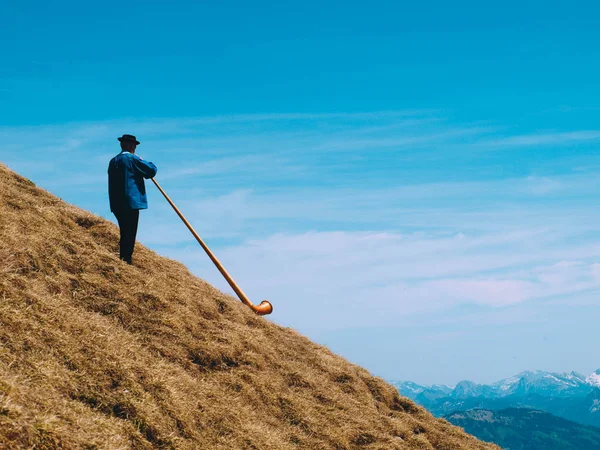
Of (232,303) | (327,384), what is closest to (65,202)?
(232,303)

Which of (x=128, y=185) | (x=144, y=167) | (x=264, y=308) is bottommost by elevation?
(x=264, y=308)

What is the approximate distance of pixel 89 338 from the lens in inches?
421

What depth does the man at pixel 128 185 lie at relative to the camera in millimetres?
15180

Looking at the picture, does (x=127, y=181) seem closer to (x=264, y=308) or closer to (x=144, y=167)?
(x=144, y=167)

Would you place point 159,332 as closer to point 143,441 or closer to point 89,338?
point 89,338

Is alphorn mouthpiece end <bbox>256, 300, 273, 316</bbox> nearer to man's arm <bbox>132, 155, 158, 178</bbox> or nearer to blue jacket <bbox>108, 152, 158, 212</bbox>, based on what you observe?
blue jacket <bbox>108, 152, 158, 212</bbox>

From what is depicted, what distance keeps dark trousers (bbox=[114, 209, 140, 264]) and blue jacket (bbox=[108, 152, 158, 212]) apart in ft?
0.58

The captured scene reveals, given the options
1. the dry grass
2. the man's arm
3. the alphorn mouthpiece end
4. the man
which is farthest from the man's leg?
the alphorn mouthpiece end

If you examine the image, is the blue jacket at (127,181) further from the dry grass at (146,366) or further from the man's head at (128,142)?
the dry grass at (146,366)

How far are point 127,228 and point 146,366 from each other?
5880 mm

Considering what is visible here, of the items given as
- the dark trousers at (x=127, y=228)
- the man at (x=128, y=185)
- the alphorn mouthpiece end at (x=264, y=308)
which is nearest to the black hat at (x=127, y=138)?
the man at (x=128, y=185)

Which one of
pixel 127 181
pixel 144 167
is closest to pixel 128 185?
pixel 127 181

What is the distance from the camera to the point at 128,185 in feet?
50.0

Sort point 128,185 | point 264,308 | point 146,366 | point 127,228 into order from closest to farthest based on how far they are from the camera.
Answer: point 146,366
point 128,185
point 127,228
point 264,308
